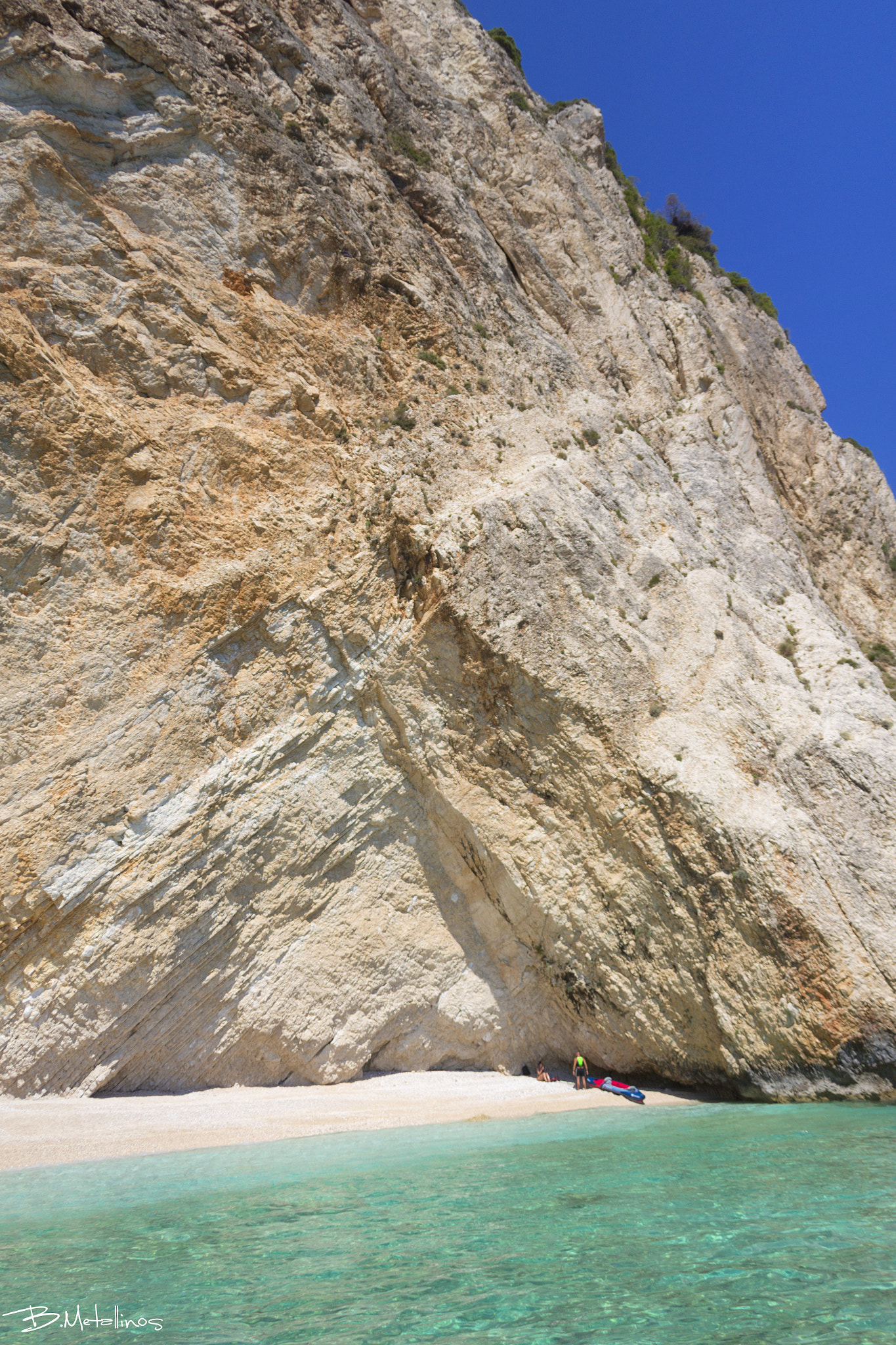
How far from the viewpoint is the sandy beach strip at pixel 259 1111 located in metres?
8.50

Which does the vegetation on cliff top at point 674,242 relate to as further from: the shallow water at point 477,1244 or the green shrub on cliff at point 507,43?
the shallow water at point 477,1244

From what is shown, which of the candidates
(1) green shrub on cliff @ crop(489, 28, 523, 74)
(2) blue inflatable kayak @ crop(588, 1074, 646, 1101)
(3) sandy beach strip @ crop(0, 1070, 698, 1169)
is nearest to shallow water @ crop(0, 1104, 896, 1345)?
(3) sandy beach strip @ crop(0, 1070, 698, 1169)

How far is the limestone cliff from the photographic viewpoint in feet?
35.8

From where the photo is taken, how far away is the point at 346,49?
1852 cm

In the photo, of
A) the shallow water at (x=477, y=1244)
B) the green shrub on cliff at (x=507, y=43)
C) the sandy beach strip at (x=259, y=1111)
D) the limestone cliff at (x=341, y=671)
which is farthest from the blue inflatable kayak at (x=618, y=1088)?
the green shrub on cliff at (x=507, y=43)

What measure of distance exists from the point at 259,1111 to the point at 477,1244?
6.13m

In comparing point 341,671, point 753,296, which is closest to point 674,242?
point 753,296

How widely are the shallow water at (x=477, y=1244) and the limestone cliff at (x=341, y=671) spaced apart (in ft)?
10.4

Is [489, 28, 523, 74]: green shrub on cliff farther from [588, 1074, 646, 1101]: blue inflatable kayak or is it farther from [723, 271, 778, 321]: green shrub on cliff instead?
[588, 1074, 646, 1101]: blue inflatable kayak

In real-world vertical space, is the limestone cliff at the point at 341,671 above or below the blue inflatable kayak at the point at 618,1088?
above

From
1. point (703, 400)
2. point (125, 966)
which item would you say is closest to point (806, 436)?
point (703, 400)

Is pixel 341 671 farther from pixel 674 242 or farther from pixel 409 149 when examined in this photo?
pixel 674 242

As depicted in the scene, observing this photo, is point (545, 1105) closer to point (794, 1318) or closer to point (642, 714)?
point (642, 714)

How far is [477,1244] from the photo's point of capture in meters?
4.99
